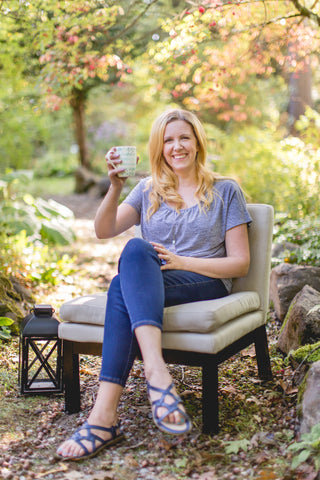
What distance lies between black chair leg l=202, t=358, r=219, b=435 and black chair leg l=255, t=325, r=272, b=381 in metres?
0.62

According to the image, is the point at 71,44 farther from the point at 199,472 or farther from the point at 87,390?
the point at 199,472

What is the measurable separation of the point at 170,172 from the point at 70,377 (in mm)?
1157

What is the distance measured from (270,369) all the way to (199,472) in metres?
0.91

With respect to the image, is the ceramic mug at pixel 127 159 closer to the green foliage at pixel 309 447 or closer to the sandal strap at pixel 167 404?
the sandal strap at pixel 167 404

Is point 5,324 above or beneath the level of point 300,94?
beneath

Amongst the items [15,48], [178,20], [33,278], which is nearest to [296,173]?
[178,20]

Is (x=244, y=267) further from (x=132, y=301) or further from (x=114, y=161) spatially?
(x=114, y=161)

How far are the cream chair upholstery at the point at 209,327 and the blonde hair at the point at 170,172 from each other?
0.27 meters

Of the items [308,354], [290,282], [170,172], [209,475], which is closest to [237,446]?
[209,475]

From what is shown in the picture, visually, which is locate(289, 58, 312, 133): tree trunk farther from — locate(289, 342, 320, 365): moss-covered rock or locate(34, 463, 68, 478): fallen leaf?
locate(34, 463, 68, 478): fallen leaf

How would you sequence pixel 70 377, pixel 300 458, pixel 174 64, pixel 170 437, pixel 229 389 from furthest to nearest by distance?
pixel 174 64, pixel 229 389, pixel 70 377, pixel 170 437, pixel 300 458

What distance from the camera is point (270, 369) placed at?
266cm

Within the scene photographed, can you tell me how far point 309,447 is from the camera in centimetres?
180

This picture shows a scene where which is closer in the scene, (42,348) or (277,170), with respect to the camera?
(42,348)
